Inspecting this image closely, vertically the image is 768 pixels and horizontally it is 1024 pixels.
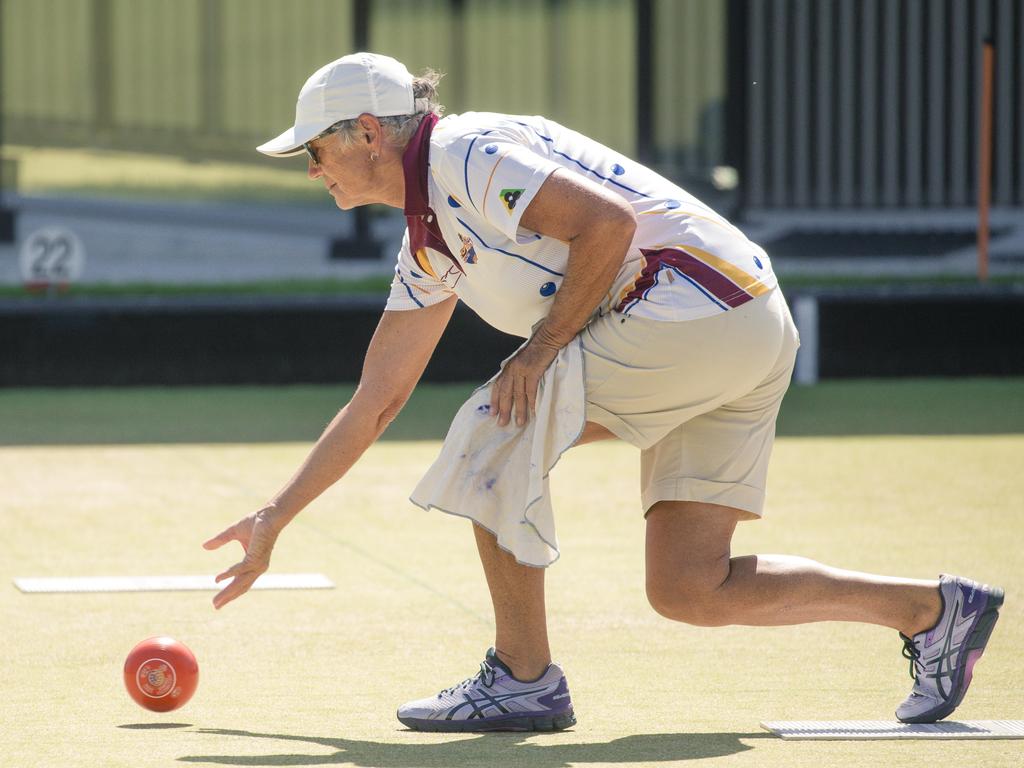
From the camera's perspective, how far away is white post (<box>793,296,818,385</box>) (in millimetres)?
10562

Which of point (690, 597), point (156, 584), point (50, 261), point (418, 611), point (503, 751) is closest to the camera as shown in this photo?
point (503, 751)

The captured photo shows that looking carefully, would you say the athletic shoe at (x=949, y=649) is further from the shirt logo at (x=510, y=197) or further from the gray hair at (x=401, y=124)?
the gray hair at (x=401, y=124)

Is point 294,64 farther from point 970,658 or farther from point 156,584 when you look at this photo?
point 970,658

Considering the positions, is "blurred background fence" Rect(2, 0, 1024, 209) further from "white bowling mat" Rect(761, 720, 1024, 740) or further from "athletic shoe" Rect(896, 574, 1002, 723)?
"white bowling mat" Rect(761, 720, 1024, 740)

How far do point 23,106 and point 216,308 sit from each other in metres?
3.85

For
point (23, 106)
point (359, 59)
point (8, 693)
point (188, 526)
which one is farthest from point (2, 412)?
point (359, 59)

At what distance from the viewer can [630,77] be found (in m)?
13.7

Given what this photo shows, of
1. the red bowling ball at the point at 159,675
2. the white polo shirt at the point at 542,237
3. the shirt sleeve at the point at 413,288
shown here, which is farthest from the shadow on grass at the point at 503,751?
the shirt sleeve at the point at 413,288

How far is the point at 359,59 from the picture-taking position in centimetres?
345

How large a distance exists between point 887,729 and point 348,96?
4.95ft

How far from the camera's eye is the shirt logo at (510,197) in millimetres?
3295

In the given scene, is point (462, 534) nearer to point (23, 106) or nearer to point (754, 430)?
point (754, 430)

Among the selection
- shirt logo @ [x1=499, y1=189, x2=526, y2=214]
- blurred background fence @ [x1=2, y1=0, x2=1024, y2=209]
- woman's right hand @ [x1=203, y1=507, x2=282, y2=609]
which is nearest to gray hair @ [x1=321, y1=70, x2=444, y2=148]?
shirt logo @ [x1=499, y1=189, x2=526, y2=214]

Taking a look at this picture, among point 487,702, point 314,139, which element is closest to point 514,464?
point 487,702
